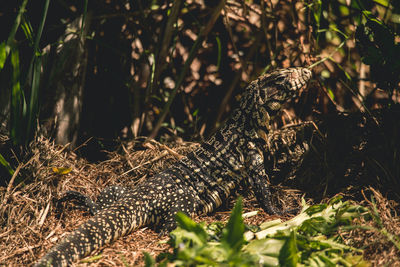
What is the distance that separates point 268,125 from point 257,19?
225 centimetres

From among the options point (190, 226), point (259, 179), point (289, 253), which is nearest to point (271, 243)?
point (289, 253)

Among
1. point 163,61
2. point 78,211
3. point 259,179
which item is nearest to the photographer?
Result: point 78,211

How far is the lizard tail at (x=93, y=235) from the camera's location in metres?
3.03

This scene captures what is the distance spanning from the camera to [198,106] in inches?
238

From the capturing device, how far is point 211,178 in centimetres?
436

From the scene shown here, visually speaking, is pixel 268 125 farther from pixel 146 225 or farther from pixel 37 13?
pixel 37 13

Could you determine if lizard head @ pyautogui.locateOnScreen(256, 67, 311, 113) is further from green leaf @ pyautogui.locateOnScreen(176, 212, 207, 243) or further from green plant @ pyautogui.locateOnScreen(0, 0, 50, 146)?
green plant @ pyautogui.locateOnScreen(0, 0, 50, 146)

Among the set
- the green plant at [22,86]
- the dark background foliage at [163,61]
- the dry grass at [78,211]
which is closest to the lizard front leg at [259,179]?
the dry grass at [78,211]

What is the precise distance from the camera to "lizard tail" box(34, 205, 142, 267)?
303cm

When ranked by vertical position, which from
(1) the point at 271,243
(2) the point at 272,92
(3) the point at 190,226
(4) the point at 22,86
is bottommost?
(1) the point at 271,243

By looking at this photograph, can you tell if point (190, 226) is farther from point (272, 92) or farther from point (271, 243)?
point (272, 92)

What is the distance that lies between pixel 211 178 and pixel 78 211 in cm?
154

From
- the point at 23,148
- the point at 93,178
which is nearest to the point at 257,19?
the point at 93,178

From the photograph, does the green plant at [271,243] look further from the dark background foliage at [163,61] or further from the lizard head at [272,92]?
the dark background foliage at [163,61]
